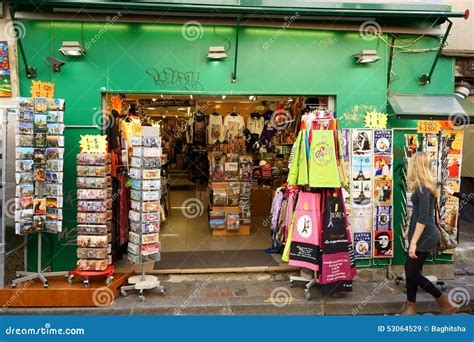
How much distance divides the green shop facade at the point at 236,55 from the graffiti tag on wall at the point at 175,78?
1 cm

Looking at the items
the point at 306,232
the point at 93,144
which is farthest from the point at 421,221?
the point at 93,144

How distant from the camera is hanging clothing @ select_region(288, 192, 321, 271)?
556 cm

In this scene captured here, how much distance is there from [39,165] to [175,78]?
2.27 meters

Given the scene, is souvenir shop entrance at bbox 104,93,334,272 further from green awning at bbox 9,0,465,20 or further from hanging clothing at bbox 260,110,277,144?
green awning at bbox 9,0,465,20

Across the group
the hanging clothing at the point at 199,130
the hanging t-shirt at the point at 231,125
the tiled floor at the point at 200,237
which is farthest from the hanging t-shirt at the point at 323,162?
the hanging clothing at the point at 199,130

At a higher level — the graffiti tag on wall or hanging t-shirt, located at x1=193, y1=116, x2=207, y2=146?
the graffiti tag on wall

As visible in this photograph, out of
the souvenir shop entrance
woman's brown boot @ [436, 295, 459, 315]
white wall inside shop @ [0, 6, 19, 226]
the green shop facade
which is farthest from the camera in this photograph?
Answer: the souvenir shop entrance

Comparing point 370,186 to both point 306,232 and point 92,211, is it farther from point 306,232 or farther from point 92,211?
point 92,211

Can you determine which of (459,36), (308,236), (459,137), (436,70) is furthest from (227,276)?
(459,36)

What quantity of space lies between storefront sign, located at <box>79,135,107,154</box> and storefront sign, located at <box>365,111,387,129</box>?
396 centimetres

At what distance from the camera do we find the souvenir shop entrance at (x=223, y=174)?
6.72 metres

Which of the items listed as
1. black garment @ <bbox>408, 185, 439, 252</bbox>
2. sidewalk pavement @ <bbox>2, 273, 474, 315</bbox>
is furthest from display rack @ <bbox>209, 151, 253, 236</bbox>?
black garment @ <bbox>408, 185, 439, 252</bbox>

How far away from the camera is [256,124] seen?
9773 millimetres

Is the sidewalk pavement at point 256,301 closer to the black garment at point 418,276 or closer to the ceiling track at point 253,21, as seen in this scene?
A: the black garment at point 418,276
